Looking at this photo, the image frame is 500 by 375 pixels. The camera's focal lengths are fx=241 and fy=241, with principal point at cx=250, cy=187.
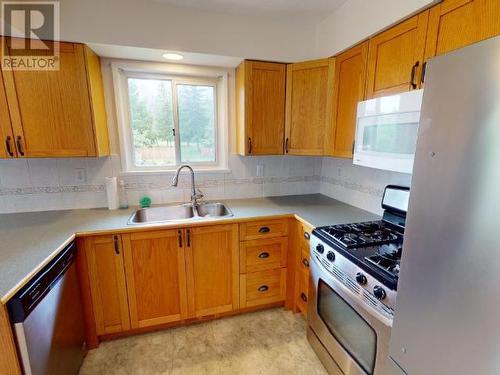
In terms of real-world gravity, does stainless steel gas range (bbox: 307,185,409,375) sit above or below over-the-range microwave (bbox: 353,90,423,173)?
below

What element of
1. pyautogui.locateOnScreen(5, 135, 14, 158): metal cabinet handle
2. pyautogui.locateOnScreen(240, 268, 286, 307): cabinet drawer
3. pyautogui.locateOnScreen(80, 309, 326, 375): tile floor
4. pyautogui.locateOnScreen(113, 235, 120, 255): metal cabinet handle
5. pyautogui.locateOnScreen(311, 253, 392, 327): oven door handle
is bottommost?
pyautogui.locateOnScreen(80, 309, 326, 375): tile floor

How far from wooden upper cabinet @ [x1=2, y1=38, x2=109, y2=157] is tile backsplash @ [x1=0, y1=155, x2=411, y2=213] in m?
0.33

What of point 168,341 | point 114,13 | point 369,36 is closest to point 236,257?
point 168,341

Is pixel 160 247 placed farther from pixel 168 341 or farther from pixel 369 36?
pixel 369 36

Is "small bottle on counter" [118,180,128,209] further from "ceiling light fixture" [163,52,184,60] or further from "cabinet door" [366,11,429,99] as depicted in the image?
"cabinet door" [366,11,429,99]

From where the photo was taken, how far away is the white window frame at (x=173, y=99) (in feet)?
6.65

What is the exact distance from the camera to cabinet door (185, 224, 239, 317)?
5.93 ft

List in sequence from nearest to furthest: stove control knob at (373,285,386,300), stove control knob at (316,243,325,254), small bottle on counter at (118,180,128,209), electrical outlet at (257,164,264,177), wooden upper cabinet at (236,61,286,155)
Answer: stove control knob at (373,285,386,300), stove control knob at (316,243,325,254), wooden upper cabinet at (236,61,286,155), small bottle on counter at (118,180,128,209), electrical outlet at (257,164,264,177)

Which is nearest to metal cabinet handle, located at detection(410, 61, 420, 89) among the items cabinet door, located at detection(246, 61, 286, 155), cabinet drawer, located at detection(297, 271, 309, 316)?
cabinet door, located at detection(246, 61, 286, 155)

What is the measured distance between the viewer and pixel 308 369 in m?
1.58

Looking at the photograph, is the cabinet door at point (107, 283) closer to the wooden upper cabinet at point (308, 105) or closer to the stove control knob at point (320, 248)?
the stove control knob at point (320, 248)

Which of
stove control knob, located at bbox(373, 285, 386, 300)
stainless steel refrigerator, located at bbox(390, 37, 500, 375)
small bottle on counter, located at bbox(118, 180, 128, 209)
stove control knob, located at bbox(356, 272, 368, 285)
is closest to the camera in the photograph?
stainless steel refrigerator, located at bbox(390, 37, 500, 375)

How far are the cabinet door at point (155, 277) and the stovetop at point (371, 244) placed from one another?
1034 mm

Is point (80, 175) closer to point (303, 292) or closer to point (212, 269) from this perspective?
point (212, 269)
